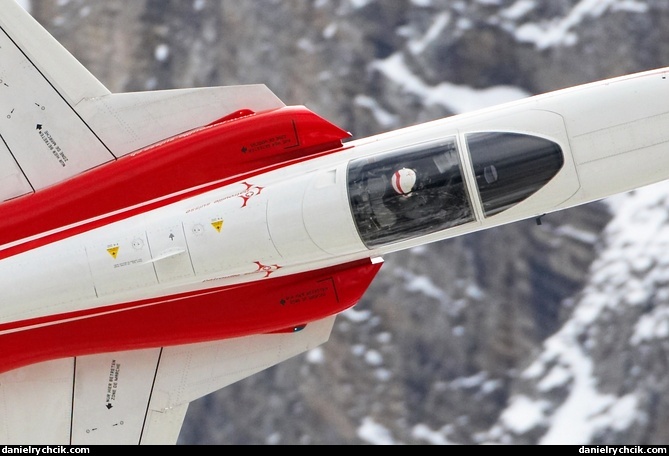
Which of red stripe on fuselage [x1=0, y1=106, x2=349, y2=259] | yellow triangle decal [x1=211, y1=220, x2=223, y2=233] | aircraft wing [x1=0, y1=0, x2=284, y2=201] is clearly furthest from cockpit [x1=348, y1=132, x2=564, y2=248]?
aircraft wing [x1=0, y1=0, x2=284, y2=201]

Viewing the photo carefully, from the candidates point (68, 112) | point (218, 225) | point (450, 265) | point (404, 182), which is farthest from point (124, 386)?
point (450, 265)

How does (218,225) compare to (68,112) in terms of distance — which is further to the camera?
(68,112)

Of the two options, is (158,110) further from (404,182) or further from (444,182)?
(444,182)

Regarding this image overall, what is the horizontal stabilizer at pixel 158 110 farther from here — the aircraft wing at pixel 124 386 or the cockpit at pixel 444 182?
the aircraft wing at pixel 124 386

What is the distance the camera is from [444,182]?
837 centimetres

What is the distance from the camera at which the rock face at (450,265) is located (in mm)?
13156

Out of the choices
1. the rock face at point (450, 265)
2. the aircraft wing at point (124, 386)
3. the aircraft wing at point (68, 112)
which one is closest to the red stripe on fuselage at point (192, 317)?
the aircraft wing at point (124, 386)

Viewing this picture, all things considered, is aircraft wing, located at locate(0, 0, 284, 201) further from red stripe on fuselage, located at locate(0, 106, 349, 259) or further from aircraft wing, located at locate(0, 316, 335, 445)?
aircraft wing, located at locate(0, 316, 335, 445)

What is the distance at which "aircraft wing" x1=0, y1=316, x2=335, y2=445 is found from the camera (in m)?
9.65

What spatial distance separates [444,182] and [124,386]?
4369 millimetres

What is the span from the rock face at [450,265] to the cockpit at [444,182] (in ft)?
16.3

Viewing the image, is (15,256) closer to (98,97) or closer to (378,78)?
(98,97)

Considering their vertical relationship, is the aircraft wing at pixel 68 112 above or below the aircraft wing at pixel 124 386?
above

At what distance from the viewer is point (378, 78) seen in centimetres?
1388
